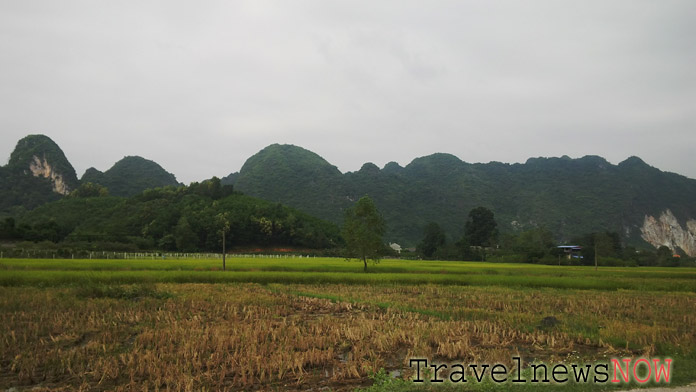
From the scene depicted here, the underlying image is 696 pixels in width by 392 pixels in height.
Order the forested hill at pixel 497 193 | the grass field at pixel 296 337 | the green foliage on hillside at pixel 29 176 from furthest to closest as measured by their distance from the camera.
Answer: the forested hill at pixel 497 193 < the green foliage on hillside at pixel 29 176 < the grass field at pixel 296 337

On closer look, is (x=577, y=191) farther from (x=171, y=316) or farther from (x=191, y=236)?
(x=171, y=316)

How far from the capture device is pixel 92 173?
157 m

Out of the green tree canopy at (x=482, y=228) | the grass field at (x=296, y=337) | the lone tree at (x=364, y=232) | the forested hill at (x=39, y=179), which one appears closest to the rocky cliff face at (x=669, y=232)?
the green tree canopy at (x=482, y=228)

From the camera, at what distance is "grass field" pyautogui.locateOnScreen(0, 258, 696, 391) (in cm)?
774

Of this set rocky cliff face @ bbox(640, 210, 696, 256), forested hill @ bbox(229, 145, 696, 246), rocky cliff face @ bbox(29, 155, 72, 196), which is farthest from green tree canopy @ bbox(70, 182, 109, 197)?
rocky cliff face @ bbox(640, 210, 696, 256)

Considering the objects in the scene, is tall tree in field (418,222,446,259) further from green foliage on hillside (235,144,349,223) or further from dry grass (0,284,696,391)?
dry grass (0,284,696,391)

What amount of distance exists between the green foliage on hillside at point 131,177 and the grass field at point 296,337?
14920 cm

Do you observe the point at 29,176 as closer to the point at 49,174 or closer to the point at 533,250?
the point at 49,174

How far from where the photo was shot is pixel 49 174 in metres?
134

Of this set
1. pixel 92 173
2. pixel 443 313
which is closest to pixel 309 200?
pixel 92 173

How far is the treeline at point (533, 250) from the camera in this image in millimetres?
71125

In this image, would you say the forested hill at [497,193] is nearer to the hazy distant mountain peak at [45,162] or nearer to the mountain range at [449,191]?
the mountain range at [449,191]

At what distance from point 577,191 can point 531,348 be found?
552 feet

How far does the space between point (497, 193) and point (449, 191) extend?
21.0 metres
